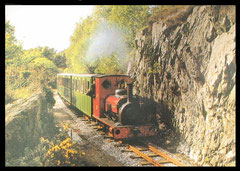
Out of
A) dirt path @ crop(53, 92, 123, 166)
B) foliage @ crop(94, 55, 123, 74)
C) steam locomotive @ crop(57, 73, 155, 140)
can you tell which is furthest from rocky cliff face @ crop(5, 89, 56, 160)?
→ foliage @ crop(94, 55, 123, 74)

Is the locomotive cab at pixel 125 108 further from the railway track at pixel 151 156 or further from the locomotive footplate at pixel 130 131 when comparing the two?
the railway track at pixel 151 156

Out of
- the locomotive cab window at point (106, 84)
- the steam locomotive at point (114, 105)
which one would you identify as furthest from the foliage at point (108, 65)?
the locomotive cab window at point (106, 84)

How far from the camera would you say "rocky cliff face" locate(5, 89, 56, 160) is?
693 centimetres

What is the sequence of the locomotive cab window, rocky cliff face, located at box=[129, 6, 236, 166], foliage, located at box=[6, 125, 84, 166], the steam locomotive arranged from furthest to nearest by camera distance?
the locomotive cab window
the steam locomotive
foliage, located at box=[6, 125, 84, 166]
rocky cliff face, located at box=[129, 6, 236, 166]

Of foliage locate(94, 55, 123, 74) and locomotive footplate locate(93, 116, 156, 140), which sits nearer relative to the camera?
locomotive footplate locate(93, 116, 156, 140)

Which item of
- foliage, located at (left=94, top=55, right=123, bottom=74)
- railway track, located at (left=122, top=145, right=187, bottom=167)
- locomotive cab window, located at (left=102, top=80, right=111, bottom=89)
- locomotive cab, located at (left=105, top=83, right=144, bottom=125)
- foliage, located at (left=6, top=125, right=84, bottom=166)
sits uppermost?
foliage, located at (left=94, top=55, right=123, bottom=74)

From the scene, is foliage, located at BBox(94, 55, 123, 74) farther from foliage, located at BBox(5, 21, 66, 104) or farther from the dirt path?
the dirt path

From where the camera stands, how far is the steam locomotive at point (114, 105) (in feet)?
29.5

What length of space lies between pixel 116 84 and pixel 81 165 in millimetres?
4126

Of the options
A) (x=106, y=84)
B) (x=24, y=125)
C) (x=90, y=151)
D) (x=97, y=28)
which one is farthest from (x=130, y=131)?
(x=97, y=28)

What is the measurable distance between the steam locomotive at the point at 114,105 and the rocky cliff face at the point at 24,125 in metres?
2.09

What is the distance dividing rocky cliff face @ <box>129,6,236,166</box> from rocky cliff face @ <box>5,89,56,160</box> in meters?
4.10
